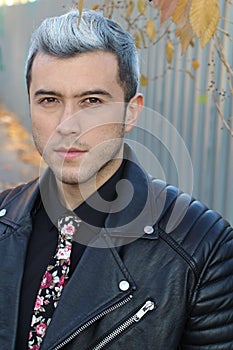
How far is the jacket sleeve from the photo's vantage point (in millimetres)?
1782

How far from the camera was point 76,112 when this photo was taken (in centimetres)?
183

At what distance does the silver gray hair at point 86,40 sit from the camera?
6.02 feet

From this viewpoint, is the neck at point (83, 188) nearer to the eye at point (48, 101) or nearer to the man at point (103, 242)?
the man at point (103, 242)

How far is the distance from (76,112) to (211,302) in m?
0.68

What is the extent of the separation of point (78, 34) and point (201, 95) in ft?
9.37

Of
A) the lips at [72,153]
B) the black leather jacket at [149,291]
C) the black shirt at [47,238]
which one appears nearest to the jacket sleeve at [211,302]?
the black leather jacket at [149,291]

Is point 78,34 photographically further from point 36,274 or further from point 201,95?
point 201,95

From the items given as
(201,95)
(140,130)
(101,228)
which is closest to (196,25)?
(101,228)

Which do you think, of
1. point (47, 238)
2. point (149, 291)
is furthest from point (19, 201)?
point (149, 291)

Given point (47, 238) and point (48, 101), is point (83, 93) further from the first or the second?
point (47, 238)

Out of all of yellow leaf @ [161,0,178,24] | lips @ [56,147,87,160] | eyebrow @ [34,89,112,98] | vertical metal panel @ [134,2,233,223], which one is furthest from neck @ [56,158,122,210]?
vertical metal panel @ [134,2,233,223]

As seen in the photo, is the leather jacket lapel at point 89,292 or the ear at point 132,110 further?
the ear at point 132,110

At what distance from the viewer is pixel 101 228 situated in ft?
6.26

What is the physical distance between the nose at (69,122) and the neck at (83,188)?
0.59 ft
